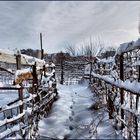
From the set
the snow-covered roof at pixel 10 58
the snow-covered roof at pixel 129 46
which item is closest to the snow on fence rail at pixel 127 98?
the snow-covered roof at pixel 129 46

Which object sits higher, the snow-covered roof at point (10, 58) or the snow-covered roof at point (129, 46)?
the snow-covered roof at point (129, 46)

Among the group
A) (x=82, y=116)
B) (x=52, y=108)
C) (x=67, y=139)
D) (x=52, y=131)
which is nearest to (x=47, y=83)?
(x=52, y=108)

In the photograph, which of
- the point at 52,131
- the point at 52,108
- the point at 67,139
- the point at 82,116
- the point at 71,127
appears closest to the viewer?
the point at 67,139

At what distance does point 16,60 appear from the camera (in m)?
4.82

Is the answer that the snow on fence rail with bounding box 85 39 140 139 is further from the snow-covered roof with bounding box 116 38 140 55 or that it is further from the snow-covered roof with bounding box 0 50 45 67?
the snow-covered roof with bounding box 0 50 45 67

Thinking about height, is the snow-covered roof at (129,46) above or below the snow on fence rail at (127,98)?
above

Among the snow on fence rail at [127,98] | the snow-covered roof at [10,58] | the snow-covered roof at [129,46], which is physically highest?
the snow-covered roof at [129,46]

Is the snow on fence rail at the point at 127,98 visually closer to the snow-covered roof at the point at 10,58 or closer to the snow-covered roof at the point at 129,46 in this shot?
the snow-covered roof at the point at 129,46

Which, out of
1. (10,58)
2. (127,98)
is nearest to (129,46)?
(127,98)

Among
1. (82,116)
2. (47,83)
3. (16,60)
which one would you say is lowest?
(82,116)

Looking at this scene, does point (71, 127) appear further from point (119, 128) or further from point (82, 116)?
point (82, 116)

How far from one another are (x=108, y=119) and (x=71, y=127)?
0.84m

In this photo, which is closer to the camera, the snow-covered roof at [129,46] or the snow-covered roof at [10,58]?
the snow-covered roof at [129,46]

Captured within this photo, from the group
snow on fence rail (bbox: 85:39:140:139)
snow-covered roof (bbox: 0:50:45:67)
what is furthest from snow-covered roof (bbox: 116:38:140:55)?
snow-covered roof (bbox: 0:50:45:67)
